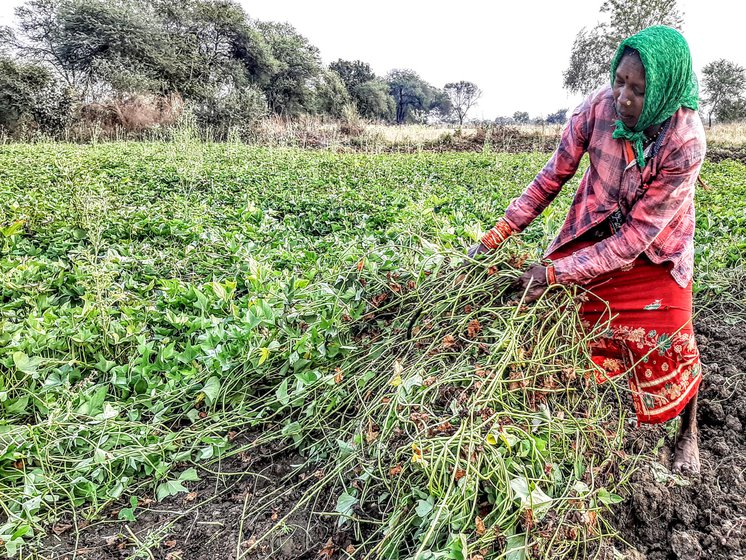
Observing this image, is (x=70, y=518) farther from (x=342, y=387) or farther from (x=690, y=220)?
(x=690, y=220)

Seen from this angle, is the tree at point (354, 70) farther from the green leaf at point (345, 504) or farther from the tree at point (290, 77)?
the green leaf at point (345, 504)

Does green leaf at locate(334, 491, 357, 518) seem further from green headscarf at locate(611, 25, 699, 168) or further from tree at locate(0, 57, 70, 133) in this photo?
tree at locate(0, 57, 70, 133)

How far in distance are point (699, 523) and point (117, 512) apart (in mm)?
2050

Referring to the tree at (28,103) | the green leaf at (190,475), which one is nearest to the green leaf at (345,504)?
the green leaf at (190,475)

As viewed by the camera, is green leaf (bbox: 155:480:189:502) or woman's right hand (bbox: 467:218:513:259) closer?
green leaf (bbox: 155:480:189:502)

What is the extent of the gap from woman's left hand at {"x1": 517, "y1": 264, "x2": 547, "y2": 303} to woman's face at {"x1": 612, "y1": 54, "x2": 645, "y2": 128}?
0.55 m

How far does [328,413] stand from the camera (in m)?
1.94

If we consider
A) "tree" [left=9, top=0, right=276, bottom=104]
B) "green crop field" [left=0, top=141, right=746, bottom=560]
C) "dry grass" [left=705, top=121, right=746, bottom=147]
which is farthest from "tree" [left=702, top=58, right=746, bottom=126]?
"green crop field" [left=0, top=141, right=746, bottom=560]

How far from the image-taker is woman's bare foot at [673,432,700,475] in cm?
193

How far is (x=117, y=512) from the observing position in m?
1.78

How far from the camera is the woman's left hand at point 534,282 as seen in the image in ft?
5.68

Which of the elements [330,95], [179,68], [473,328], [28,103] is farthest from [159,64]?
[473,328]

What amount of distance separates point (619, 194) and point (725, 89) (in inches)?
1458

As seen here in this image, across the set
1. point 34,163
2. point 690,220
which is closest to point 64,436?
point 690,220
